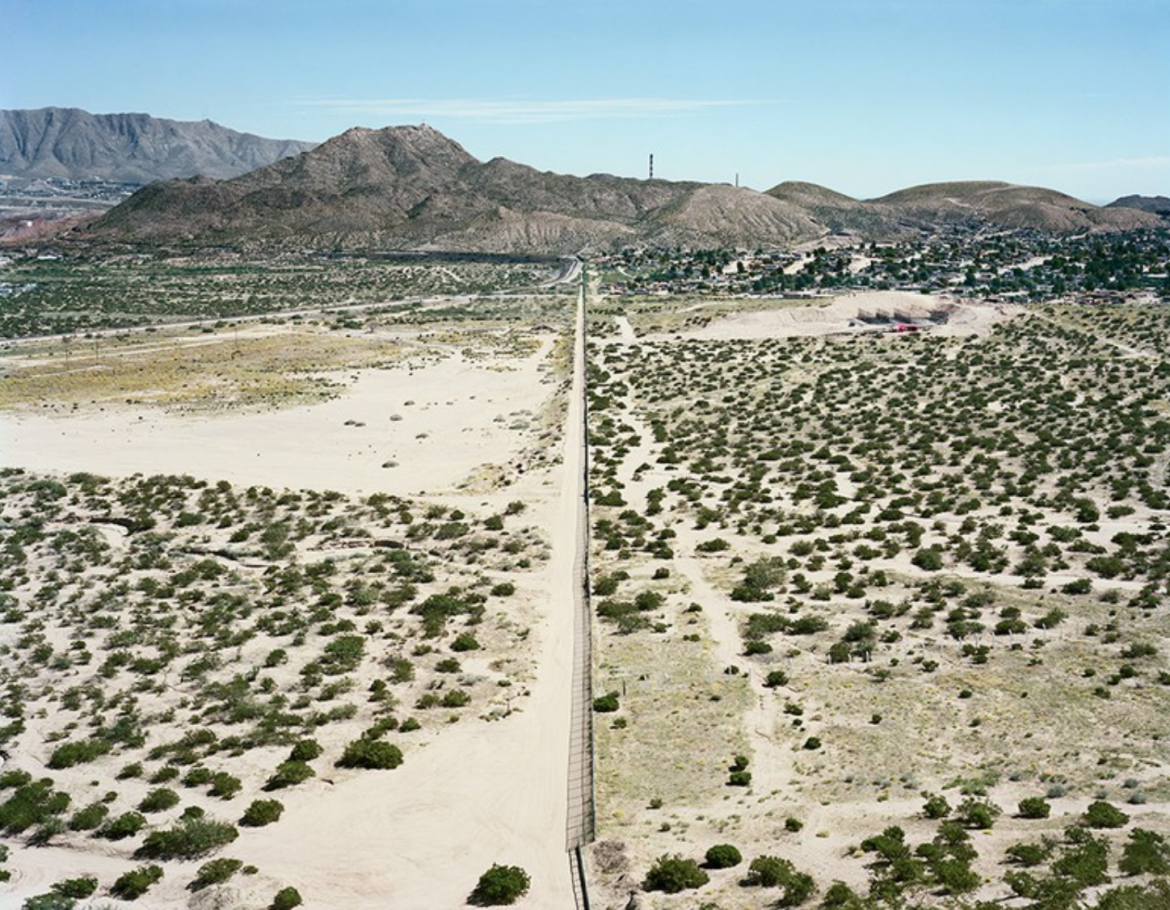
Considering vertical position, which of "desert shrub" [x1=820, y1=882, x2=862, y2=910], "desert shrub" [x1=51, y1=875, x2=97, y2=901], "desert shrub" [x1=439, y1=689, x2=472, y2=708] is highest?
"desert shrub" [x1=820, y1=882, x2=862, y2=910]

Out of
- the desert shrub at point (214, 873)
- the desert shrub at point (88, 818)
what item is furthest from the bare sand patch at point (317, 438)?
the desert shrub at point (214, 873)

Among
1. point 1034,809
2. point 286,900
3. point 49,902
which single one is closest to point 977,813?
point 1034,809

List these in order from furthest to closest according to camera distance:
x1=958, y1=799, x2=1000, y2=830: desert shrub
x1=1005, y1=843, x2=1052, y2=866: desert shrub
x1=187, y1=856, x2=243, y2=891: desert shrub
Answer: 1. x1=958, y1=799, x2=1000, y2=830: desert shrub
2. x1=187, y1=856, x2=243, y2=891: desert shrub
3. x1=1005, y1=843, x2=1052, y2=866: desert shrub

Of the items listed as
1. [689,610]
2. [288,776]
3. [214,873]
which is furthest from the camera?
[689,610]

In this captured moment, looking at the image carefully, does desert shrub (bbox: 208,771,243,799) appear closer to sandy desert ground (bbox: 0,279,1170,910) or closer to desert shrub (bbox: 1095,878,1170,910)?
sandy desert ground (bbox: 0,279,1170,910)

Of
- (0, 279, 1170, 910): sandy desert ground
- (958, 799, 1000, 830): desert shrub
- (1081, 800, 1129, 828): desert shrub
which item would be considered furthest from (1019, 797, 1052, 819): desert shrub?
(1081, 800, 1129, 828): desert shrub

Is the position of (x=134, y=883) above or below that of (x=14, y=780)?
below

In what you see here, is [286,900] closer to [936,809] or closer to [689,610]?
[936,809]
